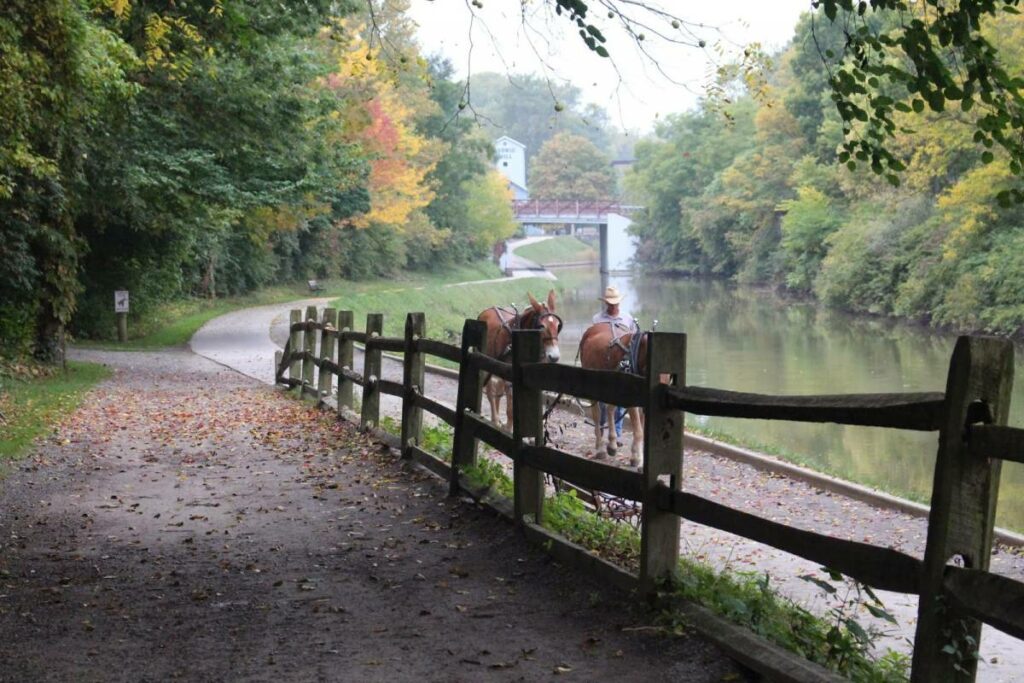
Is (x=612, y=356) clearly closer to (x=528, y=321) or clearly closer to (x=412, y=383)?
(x=528, y=321)

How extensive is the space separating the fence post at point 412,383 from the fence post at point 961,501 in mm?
6839

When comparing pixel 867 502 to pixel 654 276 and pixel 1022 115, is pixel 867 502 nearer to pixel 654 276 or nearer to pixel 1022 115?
pixel 1022 115

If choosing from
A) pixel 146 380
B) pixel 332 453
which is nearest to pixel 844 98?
pixel 332 453

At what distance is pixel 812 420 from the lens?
4.45 metres

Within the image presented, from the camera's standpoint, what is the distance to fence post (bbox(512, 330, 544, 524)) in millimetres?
7219

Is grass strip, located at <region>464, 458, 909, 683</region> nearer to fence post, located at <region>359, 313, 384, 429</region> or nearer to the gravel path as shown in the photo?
the gravel path

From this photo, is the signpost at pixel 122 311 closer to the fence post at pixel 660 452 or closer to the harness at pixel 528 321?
the harness at pixel 528 321

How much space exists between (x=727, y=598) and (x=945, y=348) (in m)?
32.6

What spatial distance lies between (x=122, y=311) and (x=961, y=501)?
31.1 m

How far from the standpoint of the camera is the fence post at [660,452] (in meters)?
5.52

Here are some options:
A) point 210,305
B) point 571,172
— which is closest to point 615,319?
point 210,305

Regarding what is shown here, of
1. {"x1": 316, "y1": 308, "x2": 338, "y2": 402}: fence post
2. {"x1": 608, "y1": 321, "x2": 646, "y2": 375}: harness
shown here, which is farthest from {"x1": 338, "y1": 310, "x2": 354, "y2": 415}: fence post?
{"x1": 608, "y1": 321, "x2": 646, "y2": 375}: harness

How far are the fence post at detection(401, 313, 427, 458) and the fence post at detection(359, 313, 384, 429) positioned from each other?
164cm

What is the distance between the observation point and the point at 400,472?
33.9 ft
